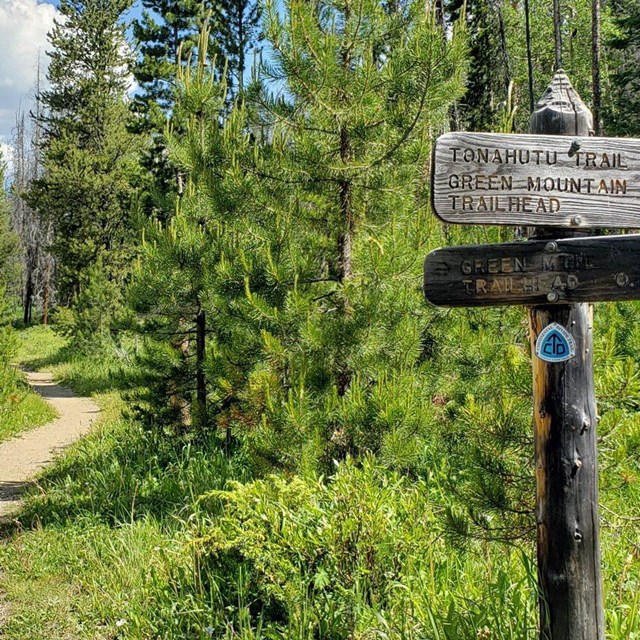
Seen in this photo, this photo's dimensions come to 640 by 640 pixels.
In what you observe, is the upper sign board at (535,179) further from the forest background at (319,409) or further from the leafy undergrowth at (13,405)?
the leafy undergrowth at (13,405)

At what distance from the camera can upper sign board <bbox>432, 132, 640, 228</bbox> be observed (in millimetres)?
2379

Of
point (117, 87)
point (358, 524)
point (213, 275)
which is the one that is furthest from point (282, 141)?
point (117, 87)

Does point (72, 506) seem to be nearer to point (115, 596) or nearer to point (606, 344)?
point (115, 596)

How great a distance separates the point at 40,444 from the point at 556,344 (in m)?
9.40

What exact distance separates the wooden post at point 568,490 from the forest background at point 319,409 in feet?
1.08

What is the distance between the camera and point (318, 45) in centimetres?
455

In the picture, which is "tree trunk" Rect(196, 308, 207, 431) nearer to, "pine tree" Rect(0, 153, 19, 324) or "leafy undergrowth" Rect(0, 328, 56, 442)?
"leafy undergrowth" Rect(0, 328, 56, 442)

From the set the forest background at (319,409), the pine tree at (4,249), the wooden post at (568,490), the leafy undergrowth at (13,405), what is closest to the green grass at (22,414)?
the leafy undergrowth at (13,405)

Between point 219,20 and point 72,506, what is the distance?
67.7ft

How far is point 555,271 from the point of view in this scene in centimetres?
237

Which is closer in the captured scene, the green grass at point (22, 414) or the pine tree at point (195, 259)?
the pine tree at point (195, 259)

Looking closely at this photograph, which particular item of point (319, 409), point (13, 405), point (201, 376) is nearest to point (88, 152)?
point (13, 405)

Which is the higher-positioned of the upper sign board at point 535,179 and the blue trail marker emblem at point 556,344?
the upper sign board at point 535,179

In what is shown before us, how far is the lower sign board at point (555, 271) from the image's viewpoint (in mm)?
2361
